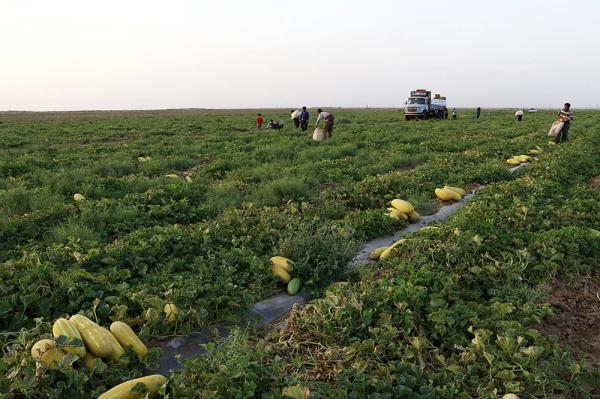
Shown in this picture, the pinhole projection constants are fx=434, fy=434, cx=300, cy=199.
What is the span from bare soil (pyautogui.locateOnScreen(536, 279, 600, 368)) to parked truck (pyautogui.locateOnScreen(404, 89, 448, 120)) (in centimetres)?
3834

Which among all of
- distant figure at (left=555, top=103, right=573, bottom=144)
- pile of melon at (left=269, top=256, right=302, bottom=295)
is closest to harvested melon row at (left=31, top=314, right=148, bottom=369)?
pile of melon at (left=269, top=256, right=302, bottom=295)

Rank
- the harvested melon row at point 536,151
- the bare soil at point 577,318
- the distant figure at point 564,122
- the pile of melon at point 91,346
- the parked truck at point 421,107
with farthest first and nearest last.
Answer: the parked truck at point 421,107, the distant figure at point 564,122, the harvested melon row at point 536,151, the bare soil at point 577,318, the pile of melon at point 91,346

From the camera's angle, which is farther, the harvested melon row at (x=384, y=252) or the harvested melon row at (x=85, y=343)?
the harvested melon row at (x=384, y=252)

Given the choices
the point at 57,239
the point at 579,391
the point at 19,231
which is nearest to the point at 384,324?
the point at 579,391

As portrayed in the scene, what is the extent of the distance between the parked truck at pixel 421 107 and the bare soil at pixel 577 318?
38339 millimetres

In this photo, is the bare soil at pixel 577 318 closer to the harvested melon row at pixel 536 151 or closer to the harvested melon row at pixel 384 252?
the harvested melon row at pixel 384 252

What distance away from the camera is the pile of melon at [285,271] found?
16.3ft

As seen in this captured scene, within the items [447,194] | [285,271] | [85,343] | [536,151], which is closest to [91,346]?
[85,343]

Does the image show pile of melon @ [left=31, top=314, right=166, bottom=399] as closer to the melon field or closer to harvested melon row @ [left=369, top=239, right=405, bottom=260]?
the melon field

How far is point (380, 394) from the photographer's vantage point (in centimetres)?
293

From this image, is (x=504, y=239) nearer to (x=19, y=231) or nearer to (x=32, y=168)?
(x=19, y=231)

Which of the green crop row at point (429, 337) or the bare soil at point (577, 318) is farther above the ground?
the green crop row at point (429, 337)

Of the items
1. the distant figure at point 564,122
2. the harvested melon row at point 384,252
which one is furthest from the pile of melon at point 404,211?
the distant figure at point 564,122

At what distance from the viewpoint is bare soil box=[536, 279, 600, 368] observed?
12.6ft
